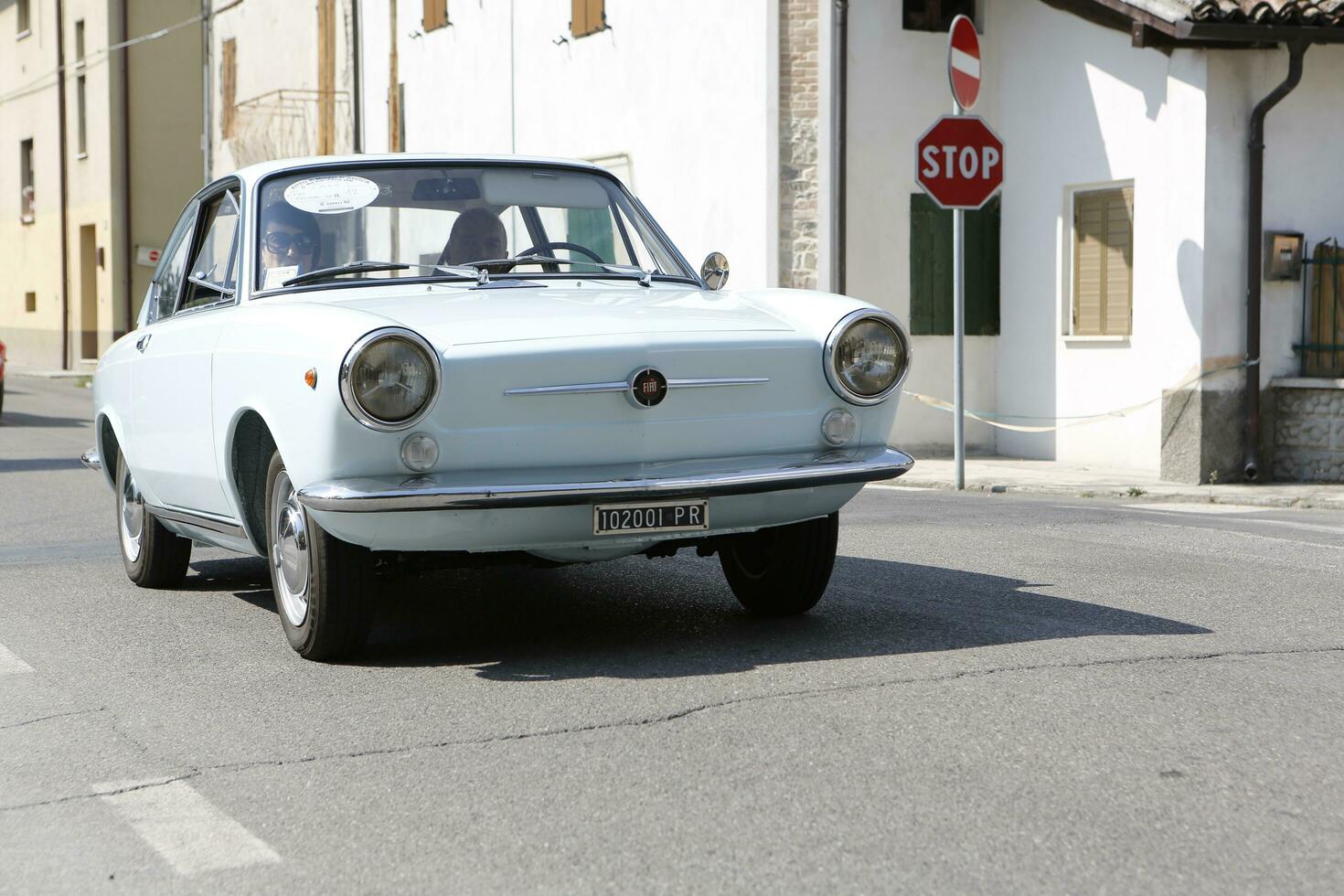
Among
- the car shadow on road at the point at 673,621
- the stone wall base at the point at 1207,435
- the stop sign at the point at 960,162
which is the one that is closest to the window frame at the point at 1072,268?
the stone wall base at the point at 1207,435

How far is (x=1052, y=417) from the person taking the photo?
631 inches

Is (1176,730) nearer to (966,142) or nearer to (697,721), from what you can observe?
(697,721)

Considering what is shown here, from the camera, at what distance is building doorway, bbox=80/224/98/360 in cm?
3916

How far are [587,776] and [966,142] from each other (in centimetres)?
989

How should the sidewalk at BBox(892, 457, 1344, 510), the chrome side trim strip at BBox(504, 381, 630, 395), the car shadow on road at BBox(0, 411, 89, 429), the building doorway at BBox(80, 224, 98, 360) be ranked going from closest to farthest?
1. the chrome side trim strip at BBox(504, 381, 630, 395)
2. the sidewalk at BBox(892, 457, 1344, 510)
3. the car shadow on road at BBox(0, 411, 89, 429)
4. the building doorway at BBox(80, 224, 98, 360)

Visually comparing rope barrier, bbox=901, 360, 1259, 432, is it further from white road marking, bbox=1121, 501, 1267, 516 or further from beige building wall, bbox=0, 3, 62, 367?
beige building wall, bbox=0, 3, 62, 367

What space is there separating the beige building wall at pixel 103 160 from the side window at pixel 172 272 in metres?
30.9

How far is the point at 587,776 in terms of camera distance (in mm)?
4363

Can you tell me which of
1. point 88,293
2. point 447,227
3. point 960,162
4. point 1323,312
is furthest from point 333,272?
point 88,293

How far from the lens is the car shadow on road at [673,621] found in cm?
585

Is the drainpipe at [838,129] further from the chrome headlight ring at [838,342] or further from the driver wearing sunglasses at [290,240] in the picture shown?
the chrome headlight ring at [838,342]

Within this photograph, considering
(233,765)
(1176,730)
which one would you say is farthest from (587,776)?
(1176,730)

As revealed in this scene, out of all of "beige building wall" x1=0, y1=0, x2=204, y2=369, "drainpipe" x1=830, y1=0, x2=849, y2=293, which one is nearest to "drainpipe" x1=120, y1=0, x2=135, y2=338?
"beige building wall" x1=0, y1=0, x2=204, y2=369

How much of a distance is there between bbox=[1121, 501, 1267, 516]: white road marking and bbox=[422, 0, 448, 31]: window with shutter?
14242mm
